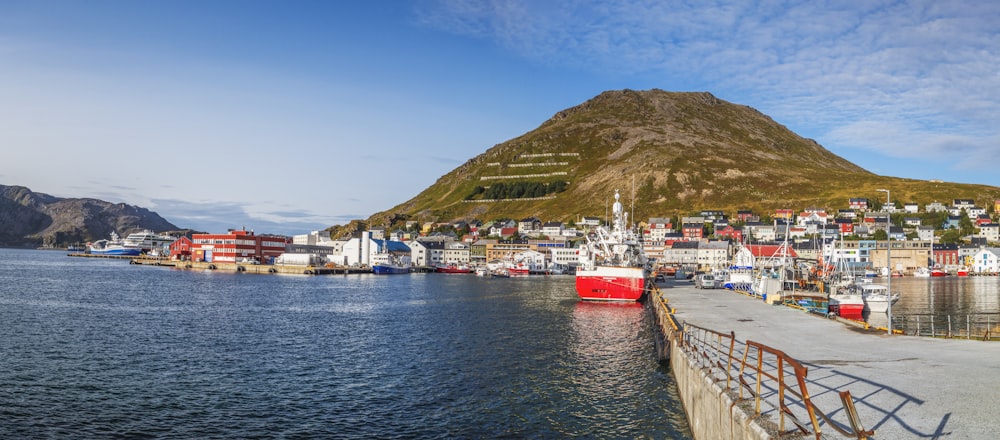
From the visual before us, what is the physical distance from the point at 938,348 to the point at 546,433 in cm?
1615

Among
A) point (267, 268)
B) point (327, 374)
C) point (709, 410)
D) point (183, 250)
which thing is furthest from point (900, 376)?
point (183, 250)

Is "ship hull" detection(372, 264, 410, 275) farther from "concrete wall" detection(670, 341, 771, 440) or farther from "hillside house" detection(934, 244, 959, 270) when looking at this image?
"hillside house" detection(934, 244, 959, 270)

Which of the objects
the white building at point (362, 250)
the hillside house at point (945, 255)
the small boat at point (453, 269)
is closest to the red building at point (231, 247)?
the white building at point (362, 250)

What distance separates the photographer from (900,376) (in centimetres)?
1986

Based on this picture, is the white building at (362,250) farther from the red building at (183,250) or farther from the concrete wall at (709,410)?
the concrete wall at (709,410)

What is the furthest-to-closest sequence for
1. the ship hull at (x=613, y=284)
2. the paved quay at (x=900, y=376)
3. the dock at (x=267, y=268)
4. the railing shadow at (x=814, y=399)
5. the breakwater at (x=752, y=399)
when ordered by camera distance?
the dock at (x=267, y=268) < the ship hull at (x=613, y=284) < the paved quay at (x=900, y=376) < the breakwater at (x=752, y=399) < the railing shadow at (x=814, y=399)

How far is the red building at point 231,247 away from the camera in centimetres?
17788

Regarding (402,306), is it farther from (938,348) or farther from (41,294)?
(938,348)

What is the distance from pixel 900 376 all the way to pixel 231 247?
18093cm

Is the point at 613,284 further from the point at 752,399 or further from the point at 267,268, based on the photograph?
the point at 267,268

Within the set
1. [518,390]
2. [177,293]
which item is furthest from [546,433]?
[177,293]

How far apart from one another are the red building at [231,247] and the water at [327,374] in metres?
110

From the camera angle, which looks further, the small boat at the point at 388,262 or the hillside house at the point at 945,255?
the hillside house at the point at 945,255

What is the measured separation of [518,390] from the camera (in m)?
32.5
